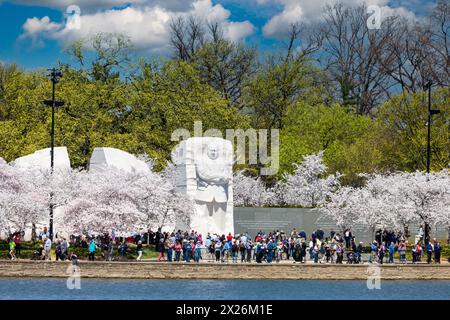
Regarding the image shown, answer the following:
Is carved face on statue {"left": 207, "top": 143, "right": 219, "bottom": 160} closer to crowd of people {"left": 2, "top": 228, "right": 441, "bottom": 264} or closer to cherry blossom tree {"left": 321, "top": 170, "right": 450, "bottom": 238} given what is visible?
crowd of people {"left": 2, "top": 228, "right": 441, "bottom": 264}

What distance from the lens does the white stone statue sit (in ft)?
200

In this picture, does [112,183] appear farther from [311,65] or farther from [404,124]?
[311,65]

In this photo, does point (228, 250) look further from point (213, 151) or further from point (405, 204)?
point (405, 204)

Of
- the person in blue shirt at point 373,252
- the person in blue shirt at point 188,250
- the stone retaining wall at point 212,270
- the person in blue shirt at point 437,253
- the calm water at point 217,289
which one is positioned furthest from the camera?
the person in blue shirt at point 437,253

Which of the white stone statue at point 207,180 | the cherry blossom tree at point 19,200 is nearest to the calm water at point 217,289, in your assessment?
the cherry blossom tree at point 19,200

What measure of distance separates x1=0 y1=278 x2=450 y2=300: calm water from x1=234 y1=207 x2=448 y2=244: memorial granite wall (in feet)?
49.8

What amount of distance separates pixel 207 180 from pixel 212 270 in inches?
536

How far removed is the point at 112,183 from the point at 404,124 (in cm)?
2715

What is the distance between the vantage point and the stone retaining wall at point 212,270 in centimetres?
4666

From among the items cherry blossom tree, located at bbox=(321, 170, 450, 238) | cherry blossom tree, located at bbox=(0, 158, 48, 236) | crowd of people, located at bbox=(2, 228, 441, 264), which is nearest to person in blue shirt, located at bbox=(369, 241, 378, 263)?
crowd of people, located at bbox=(2, 228, 441, 264)

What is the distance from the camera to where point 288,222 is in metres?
65.4

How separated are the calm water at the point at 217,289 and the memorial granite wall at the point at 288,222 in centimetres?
1518

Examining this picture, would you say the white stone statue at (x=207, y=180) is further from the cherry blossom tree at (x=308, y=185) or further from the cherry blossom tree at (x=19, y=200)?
the cherry blossom tree at (x=308, y=185)

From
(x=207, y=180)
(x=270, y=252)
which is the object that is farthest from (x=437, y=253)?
(x=207, y=180)
